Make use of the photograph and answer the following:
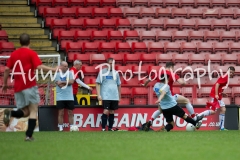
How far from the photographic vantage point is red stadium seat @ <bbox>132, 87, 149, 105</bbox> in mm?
18125

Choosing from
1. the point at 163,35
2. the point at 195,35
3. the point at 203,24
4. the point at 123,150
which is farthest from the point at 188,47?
the point at 123,150

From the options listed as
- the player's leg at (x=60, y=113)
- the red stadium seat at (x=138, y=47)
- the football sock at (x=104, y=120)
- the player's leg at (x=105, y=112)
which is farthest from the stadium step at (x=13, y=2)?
the football sock at (x=104, y=120)

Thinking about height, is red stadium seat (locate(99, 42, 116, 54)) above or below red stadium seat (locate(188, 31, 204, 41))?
below

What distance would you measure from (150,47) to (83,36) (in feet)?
8.29

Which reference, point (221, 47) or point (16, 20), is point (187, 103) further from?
point (16, 20)

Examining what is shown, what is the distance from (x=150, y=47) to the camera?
2369 centimetres

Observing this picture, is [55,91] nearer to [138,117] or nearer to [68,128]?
[68,128]

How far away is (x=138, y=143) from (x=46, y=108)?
6.85m

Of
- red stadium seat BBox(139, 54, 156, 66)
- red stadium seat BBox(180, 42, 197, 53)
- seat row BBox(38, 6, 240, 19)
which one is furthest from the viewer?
seat row BBox(38, 6, 240, 19)

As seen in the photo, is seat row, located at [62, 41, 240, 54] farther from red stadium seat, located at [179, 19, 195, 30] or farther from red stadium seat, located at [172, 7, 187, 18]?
red stadium seat, located at [172, 7, 187, 18]

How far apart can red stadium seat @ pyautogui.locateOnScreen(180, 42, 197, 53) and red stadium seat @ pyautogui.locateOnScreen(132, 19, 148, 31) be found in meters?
1.84

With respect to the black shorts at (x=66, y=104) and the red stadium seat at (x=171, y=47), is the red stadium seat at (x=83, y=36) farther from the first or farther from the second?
the black shorts at (x=66, y=104)

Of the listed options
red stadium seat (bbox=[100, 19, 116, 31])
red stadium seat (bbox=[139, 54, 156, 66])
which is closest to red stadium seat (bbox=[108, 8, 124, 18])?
red stadium seat (bbox=[100, 19, 116, 31])

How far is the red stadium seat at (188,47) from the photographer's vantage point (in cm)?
2394
